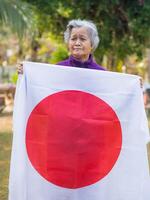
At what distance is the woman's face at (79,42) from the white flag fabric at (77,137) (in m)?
0.20

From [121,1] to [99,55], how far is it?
232cm

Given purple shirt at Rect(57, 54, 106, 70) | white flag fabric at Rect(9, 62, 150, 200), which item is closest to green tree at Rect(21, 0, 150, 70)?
purple shirt at Rect(57, 54, 106, 70)

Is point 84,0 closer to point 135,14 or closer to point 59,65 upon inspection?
point 135,14

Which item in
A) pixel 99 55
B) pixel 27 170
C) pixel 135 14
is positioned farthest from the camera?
pixel 99 55

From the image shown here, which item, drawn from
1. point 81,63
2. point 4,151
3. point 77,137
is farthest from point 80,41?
point 4,151

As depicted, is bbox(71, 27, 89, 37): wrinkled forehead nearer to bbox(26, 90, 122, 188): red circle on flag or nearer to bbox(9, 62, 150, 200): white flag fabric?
bbox(9, 62, 150, 200): white flag fabric

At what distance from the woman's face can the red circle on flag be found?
308 mm

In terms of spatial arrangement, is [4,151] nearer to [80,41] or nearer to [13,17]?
[13,17]

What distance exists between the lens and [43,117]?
3.60 meters

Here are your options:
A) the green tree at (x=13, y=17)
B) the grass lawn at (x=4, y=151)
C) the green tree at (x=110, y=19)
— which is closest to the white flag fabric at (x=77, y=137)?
the grass lawn at (x=4, y=151)

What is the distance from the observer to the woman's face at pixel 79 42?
3762 mm

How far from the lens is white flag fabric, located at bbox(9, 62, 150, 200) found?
3.58 meters

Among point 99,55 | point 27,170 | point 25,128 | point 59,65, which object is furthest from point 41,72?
point 99,55

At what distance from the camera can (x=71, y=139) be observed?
3611mm
